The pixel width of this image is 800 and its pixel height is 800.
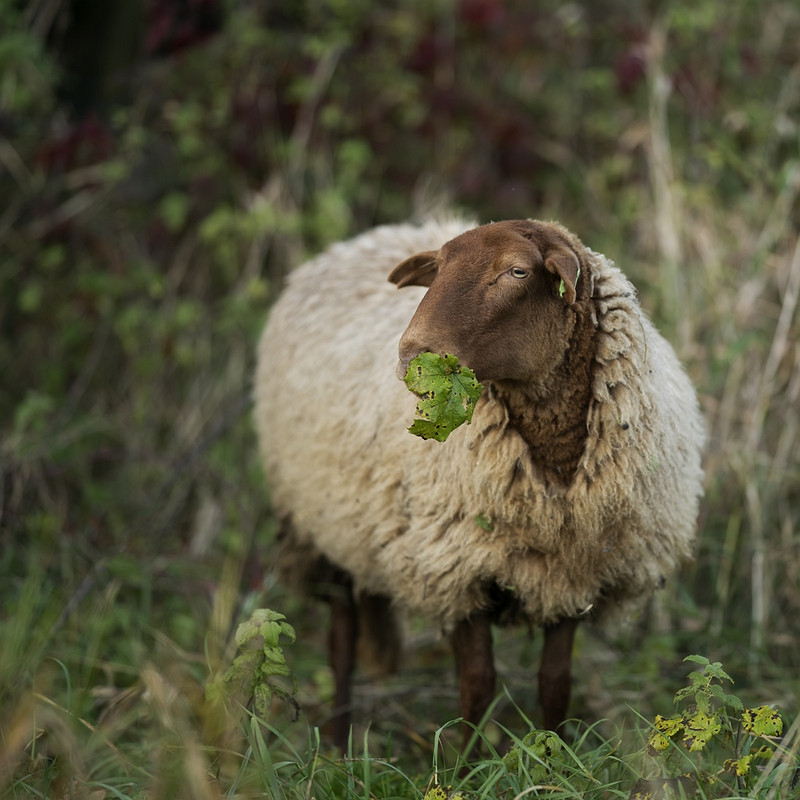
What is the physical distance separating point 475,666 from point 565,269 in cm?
125

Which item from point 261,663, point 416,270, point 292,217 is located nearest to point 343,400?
point 416,270

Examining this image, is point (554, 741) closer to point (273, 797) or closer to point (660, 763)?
point (660, 763)

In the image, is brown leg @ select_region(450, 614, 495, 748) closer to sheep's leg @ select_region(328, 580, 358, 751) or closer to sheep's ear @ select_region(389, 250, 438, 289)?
sheep's leg @ select_region(328, 580, 358, 751)

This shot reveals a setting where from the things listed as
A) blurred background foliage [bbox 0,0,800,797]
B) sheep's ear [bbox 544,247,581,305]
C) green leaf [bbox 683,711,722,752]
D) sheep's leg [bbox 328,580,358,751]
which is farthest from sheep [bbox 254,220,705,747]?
blurred background foliage [bbox 0,0,800,797]

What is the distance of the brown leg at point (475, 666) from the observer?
296 cm

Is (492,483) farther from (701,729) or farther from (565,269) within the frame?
(701,729)

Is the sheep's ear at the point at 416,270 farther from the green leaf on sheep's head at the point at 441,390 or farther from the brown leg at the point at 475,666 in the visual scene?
the brown leg at the point at 475,666

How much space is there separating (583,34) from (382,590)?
4335 mm

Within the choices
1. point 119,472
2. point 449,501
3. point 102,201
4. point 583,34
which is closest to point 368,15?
point 583,34

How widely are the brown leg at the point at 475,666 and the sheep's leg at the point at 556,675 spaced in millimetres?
159

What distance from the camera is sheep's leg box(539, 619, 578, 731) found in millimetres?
2957

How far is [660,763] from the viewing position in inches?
92.9

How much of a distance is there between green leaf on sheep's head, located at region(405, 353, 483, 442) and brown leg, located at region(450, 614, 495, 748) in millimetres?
865

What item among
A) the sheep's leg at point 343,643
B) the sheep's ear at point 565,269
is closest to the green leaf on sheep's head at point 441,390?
the sheep's ear at point 565,269
